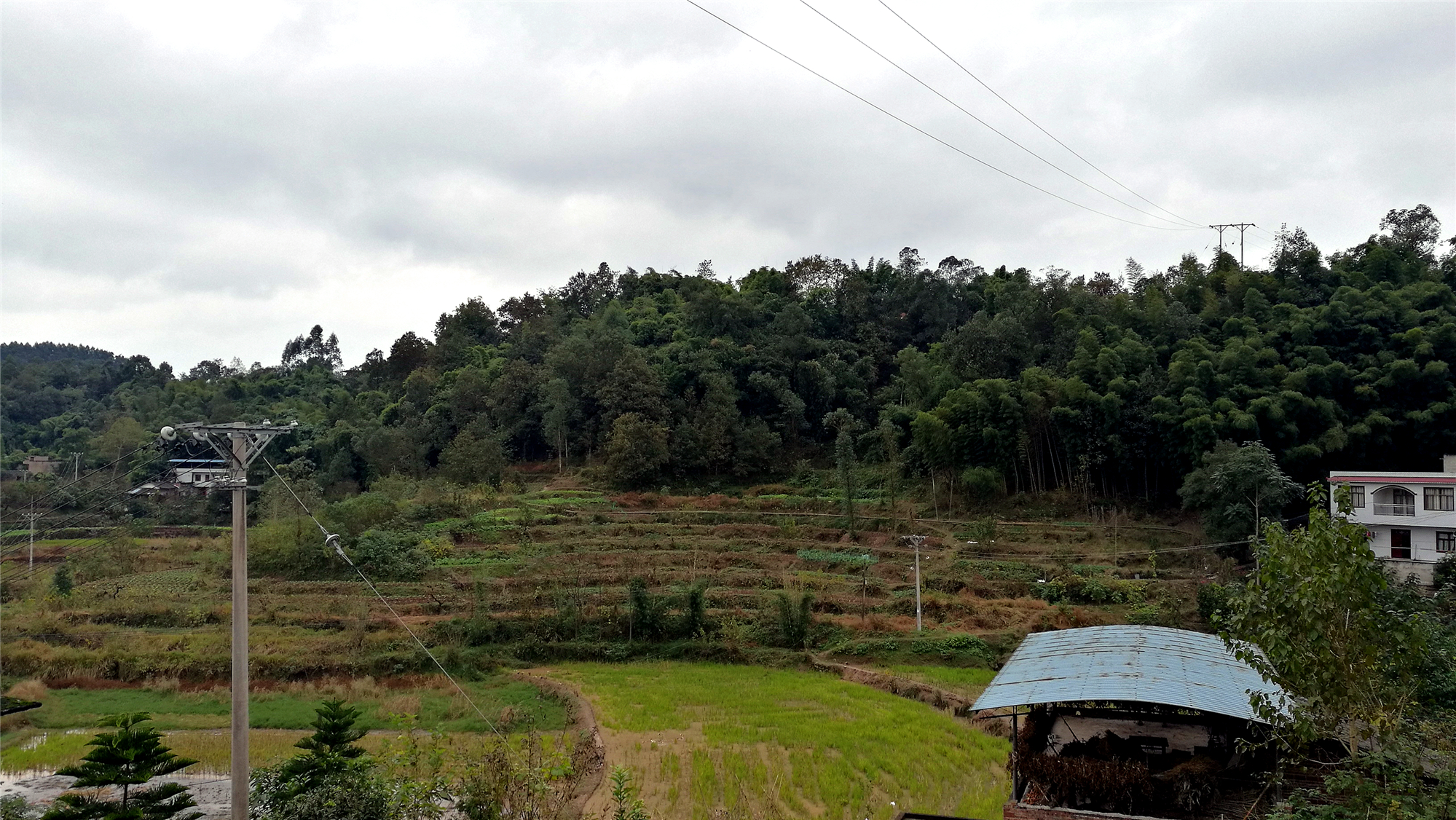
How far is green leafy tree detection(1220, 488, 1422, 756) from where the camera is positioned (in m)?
6.10

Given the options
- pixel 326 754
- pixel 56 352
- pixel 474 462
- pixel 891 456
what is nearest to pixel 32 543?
pixel 474 462

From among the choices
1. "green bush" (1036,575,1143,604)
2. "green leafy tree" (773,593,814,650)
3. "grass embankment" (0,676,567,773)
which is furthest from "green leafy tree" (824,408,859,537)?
"grass embankment" (0,676,567,773)

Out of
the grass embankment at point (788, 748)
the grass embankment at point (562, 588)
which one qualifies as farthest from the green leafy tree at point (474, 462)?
the grass embankment at point (788, 748)

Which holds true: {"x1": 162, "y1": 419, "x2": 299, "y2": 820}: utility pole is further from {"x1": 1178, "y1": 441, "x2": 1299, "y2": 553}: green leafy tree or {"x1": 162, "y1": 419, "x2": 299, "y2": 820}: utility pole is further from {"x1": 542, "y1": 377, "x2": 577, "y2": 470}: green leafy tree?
{"x1": 542, "y1": 377, "x2": 577, "y2": 470}: green leafy tree

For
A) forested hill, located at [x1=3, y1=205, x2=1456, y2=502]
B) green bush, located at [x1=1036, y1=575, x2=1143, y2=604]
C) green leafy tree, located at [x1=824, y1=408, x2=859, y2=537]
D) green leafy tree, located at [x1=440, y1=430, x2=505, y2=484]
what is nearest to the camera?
green bush, located at [x1=1036, y1=575, x2=1143, y2=604]

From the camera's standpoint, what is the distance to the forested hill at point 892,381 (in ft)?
94.4

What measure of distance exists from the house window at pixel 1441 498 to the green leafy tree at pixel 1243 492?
3291mm

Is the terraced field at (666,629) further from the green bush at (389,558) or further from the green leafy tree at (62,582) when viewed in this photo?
the green bush at (389,558)

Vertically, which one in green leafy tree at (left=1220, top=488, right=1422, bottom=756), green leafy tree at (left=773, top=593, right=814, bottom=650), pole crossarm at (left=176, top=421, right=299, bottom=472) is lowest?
green leafy tree at (left=773, top=593, right=814, bottom=650)

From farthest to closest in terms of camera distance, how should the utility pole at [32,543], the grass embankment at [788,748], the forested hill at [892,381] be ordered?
the utility pole at [32,543] < the forested hill at [892,381] < the grass embankment at [788,748]

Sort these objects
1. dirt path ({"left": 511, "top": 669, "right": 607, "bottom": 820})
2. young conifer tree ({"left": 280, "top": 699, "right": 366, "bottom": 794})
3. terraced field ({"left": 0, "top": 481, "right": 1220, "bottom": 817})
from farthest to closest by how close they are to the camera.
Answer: terraced field ({"left": 0, "top": 481, "right": 1220, "bottom": 817}) < dirt path ({"left": 511, "top": 669, "right": 607, "bottom": 820}) < young conifer tree ({"left": 280, "top": 699, "right": 366, "bottom": 794})

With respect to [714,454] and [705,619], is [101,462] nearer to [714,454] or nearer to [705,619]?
[714,454]

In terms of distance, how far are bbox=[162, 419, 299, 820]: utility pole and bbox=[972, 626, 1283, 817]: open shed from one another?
7521mm

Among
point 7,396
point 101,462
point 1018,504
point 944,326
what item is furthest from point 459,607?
point 7,396
